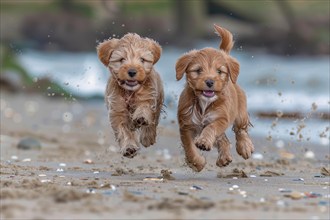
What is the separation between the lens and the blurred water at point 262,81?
13.6 m

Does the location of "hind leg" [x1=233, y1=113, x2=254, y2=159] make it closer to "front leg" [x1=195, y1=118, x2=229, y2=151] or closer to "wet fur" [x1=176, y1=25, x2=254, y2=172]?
"wet fur" [x1=176, y1=25, x2=254, y2=172]

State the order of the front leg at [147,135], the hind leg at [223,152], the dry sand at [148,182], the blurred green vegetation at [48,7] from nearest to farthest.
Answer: the dry sand at [148,182] < the hind leg at [223,152] < the front leg at [147,135] < the blurred green vegetation at [48,7]

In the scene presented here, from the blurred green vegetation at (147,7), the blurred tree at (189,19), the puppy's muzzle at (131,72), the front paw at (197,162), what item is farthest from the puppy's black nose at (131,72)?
the blurred green vegetation at (147,7)

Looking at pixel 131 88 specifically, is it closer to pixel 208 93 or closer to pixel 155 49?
pixel 155 49

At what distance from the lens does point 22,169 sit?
27.3 feet

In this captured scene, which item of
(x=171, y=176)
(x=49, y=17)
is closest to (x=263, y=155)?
(x=171, y=176)

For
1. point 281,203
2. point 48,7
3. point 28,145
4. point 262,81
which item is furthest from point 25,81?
point 281,203

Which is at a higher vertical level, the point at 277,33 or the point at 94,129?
the point at 277,33

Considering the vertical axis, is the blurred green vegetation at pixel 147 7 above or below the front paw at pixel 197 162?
above

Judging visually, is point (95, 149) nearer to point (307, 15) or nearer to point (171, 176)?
point (171, 176)

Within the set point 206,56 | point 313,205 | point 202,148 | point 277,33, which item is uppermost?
point 277,33

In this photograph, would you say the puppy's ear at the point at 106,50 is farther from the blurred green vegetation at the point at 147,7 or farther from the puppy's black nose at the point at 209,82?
the blurred green vegetation at the point at 147,7

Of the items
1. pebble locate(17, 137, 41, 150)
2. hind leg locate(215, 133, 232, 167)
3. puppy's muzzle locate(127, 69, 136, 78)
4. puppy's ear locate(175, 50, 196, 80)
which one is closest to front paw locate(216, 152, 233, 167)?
hind leg locate(215, 133, 232, 167)

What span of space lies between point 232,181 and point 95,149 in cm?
427
